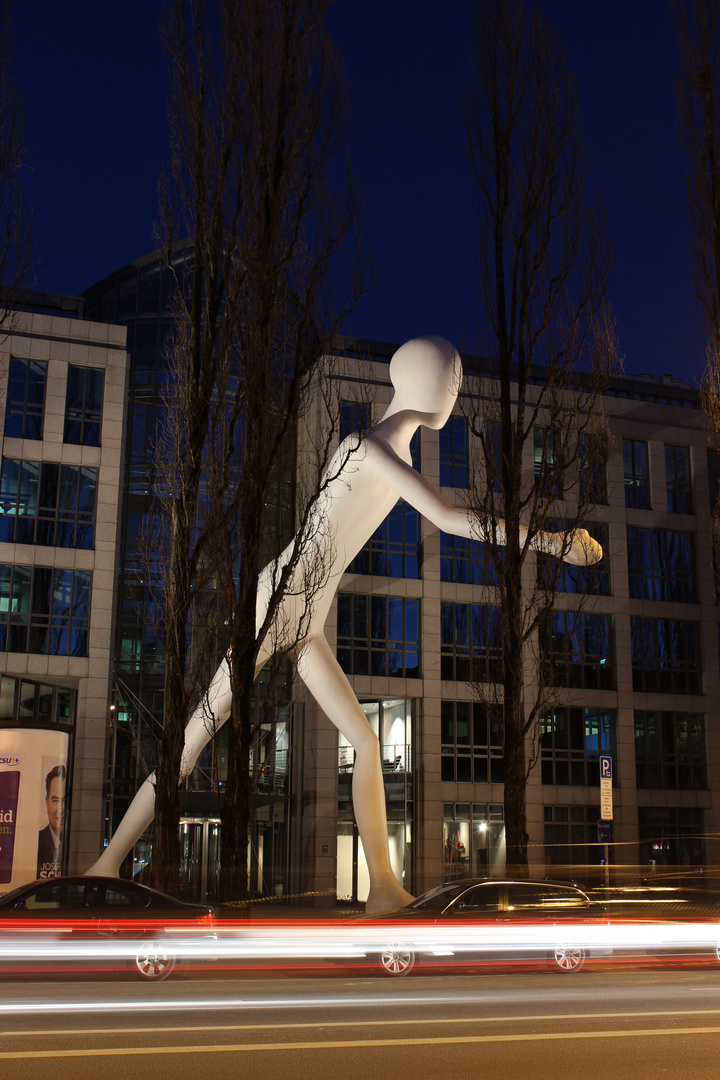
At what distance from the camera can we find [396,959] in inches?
432

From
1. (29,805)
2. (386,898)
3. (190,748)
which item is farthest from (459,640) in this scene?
(386,898)

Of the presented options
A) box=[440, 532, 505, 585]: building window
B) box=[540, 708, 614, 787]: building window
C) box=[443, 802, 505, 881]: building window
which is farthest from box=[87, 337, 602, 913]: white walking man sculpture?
box=[540, 708, 614, 787]: building window

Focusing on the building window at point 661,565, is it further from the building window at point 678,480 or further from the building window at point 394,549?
the building window at point 394,549

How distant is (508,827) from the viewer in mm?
15195

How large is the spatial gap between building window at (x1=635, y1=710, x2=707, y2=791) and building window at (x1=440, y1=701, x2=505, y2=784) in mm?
4780

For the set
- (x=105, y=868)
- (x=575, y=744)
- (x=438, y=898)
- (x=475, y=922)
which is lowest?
(x=475, y=922)

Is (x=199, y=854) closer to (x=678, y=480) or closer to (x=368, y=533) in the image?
(x=368, y=533)

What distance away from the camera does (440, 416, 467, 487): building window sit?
3300cm

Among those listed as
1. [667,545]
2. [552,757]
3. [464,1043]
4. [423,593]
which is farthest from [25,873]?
Answer: [667,545]

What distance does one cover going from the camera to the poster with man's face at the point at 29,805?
1686 centimetres

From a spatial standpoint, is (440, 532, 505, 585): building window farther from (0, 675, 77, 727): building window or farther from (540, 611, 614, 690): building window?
(0, 675, 77, 727): building window

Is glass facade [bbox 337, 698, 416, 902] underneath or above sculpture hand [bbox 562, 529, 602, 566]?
underneath

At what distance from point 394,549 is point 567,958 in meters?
20.9

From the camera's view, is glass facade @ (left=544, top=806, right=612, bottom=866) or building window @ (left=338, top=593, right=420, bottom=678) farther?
glass facade @ (left=544, top=806, right=612, bottom=866)
